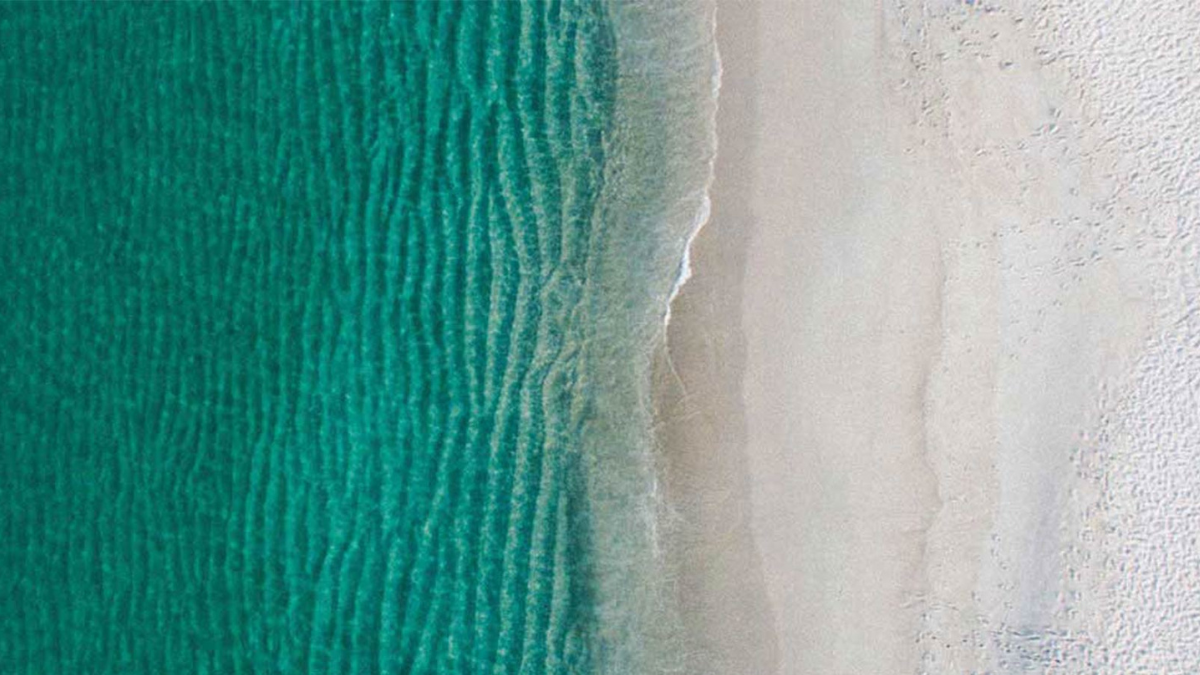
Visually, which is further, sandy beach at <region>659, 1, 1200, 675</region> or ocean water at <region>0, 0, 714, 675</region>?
sandy beach at <region>659, 1, 1200, 675</region>

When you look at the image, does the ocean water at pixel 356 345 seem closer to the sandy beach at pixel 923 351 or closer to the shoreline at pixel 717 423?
the shoreline at pixel 717 423

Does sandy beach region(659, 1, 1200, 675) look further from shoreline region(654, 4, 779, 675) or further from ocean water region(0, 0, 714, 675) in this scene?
ocean water region(0, 0, 714, 675)

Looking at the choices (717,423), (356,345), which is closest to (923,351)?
(717,423)

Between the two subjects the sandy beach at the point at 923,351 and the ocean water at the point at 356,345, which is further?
the sandy beach at the point at 923,351

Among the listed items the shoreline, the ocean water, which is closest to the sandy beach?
the shoreline

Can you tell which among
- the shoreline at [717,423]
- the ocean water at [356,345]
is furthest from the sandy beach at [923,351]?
the ocean water at [356,345]

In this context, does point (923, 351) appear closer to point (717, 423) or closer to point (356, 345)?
point (717, 423)
